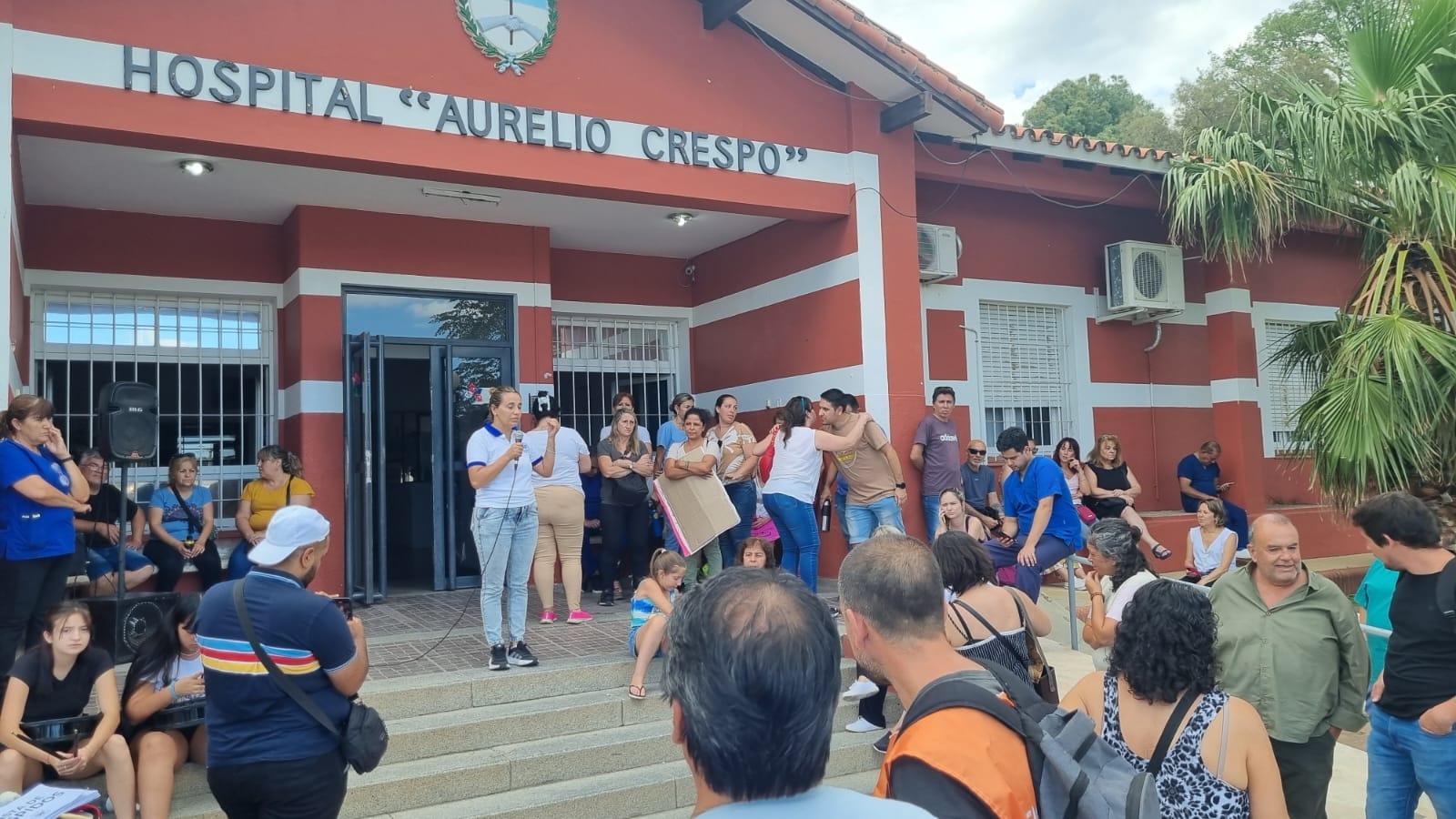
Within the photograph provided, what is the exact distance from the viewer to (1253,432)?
37.6 ft

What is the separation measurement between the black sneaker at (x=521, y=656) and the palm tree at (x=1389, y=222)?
18.0 ft

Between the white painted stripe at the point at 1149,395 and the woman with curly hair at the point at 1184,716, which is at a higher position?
the white painted stripe at the point at 1149,395

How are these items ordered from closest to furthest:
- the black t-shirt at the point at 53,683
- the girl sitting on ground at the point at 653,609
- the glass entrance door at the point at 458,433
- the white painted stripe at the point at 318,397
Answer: the black t-shirt at the point at 53,683 → the girl sitting on ground at the point at 653,609 → the white painted stripe at the point at 318,397 → the glass entrance door at the point at 458,433

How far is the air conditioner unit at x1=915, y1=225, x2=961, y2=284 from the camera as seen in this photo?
393 inches

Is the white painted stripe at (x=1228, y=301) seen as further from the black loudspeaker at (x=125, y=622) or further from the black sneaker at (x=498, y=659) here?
the black loudspeaker at (x=125, y=622)

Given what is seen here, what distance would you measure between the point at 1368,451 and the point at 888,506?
3221mm

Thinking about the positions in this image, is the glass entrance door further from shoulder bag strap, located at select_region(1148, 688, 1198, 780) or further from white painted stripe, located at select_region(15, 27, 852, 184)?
shoulder bag strap, located at select_region(1148, 688, 1198, 780)

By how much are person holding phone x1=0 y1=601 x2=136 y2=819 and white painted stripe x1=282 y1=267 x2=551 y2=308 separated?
4.50 metres

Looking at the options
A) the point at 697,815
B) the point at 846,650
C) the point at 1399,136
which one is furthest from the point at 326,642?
the point at 1399,136

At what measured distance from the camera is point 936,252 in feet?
32.9

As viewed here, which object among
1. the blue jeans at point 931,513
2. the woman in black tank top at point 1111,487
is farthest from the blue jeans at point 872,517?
the woman in black tank top at point 1111,487

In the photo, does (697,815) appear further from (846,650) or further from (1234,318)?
(1234,318)

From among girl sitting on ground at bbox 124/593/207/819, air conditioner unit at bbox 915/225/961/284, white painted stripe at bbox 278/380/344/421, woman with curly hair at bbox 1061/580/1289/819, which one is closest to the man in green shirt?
woman with curly hair at bbox 1061/580/1289/819

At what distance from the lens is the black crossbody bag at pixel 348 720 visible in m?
3.23
